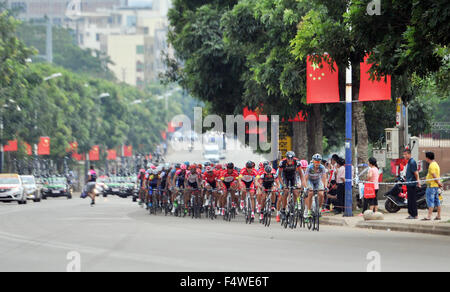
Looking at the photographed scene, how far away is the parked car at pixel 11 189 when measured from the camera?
54969 mm

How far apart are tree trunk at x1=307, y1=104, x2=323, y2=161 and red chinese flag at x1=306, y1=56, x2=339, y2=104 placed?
273 inches

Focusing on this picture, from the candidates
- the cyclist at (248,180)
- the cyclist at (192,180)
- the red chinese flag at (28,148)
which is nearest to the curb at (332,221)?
the cyclist at (248,180)

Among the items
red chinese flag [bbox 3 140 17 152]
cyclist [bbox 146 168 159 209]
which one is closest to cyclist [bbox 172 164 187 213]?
cyclist [bbox 146 168 159 209]

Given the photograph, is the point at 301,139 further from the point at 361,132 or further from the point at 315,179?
the point at 315,179

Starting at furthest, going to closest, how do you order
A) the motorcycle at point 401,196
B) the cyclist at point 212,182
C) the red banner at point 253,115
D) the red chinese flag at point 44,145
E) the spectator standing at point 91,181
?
the red chinese flag at point 44,145, the spectator standing at point 91,181, the red banner at point 253,115, the cyclist at point 212,182, the motorcycle at point 401,196

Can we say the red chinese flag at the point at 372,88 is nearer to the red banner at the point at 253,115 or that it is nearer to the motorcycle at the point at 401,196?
the motorcycle at the point at 401,196

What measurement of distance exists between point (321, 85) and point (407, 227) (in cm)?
872

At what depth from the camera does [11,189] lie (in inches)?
2168

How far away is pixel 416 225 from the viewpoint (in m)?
26.0

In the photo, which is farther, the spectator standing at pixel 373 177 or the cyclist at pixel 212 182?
the cyclist at pixel 212 182

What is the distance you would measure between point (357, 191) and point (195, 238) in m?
13.5

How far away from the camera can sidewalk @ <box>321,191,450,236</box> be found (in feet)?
82.8
